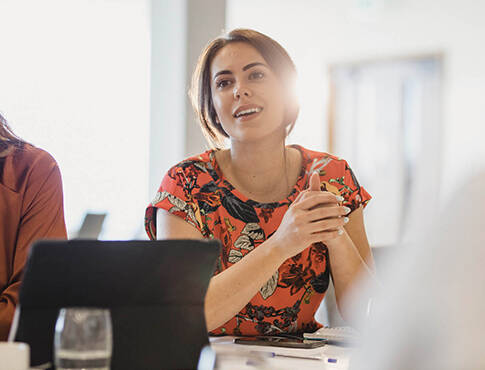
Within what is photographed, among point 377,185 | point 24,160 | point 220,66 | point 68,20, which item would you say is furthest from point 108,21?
point 24,160

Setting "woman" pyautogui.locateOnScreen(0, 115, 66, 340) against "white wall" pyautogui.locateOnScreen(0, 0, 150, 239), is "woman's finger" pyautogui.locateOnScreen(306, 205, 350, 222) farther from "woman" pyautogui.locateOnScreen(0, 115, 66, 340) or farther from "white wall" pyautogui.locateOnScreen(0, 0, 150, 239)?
"white wall" pyautogui.locateOnScreen(0, 0, 150, 239)

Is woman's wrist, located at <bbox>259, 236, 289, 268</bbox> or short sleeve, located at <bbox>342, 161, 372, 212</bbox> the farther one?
short sleeve, located at <bbox>342, 161, 372, 212</bbox>

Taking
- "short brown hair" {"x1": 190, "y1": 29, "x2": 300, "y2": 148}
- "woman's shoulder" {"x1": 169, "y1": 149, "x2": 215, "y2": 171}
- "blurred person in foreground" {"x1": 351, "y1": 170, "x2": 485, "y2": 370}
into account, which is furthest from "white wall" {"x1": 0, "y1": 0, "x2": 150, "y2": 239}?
"blurred person in foreground" {"x1": 351, "y1": 170, "x2": 485, "y2": 370}

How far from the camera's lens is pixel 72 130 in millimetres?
5000

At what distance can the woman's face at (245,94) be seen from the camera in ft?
5.91

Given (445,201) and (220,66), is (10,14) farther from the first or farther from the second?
(445,201)

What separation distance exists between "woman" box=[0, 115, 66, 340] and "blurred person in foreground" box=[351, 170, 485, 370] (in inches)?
41.4

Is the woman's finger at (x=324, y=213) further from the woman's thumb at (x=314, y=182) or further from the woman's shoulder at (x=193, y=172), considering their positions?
the woman's shoulder at (x=193, y=172)

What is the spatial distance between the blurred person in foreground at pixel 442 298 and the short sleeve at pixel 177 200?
1.22m

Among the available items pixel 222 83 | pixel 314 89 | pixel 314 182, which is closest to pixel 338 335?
pixel 314 182

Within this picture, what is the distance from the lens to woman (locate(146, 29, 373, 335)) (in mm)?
1502

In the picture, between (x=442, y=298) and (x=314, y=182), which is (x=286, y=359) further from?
(x=442, y=298)

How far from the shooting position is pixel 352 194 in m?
1.86

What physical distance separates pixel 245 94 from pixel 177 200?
0.37 m
